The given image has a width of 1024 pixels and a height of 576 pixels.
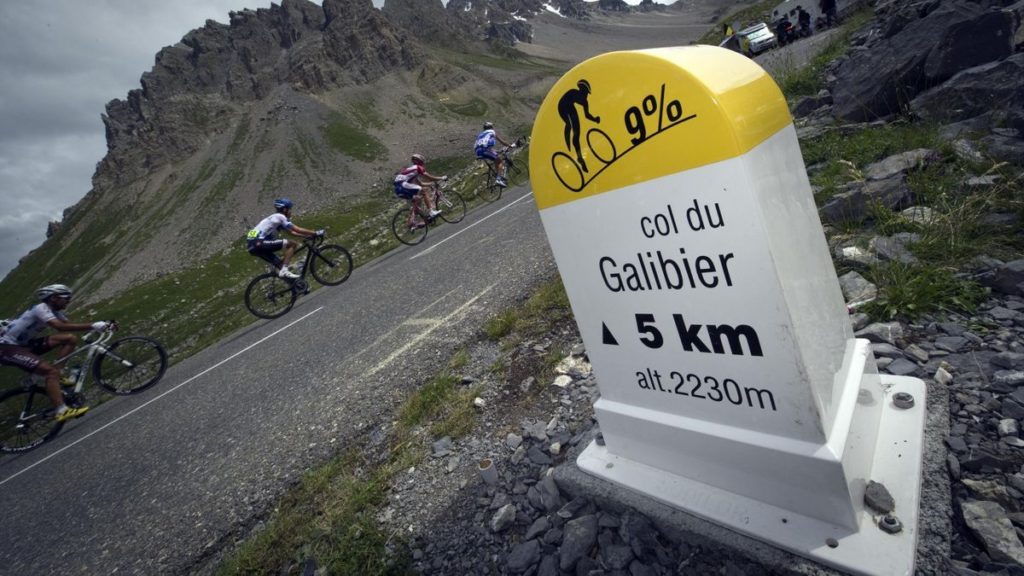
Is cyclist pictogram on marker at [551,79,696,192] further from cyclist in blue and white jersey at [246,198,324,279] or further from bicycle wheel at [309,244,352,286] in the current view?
bicycle wheel at [309,244,352,286]

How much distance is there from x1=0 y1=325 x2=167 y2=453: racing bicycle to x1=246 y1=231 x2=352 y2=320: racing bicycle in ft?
6.94

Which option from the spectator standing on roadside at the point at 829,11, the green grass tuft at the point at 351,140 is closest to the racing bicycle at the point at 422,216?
the spectator standing on roadside at the point at 829,11

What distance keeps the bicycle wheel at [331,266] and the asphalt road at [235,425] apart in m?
2.27

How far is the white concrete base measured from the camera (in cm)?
153

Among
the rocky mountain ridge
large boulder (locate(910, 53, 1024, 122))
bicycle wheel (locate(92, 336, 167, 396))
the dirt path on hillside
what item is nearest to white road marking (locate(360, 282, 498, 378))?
large boulder (locate(910, 53, 1024, 122))

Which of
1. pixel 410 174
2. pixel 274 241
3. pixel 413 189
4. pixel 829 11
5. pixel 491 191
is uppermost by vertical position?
pixel 829 11

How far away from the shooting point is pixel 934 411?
2.08 meters

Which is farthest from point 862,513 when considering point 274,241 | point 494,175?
point 494,175

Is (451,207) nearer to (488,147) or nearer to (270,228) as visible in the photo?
(488,147)

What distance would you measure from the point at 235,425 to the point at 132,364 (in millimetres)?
5899

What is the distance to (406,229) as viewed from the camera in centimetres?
1383

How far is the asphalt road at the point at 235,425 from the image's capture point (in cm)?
376

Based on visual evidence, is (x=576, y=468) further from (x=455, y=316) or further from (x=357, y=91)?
(x=357, y=91)

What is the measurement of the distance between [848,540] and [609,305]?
1242 mm
